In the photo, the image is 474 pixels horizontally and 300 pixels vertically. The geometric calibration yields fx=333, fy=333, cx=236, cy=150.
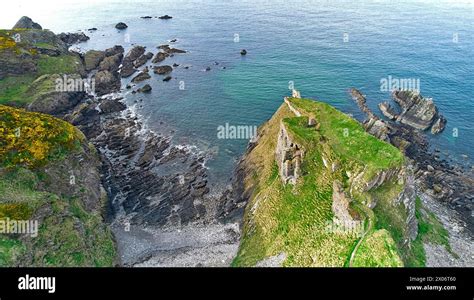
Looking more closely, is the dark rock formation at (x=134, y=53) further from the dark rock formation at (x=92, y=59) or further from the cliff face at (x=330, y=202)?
the cliff face at (x=330, y=202)

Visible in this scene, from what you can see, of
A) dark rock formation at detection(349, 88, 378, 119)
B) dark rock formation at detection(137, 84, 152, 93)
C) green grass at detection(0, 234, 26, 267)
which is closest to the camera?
green grass at detection(0, 234, 26, 267)

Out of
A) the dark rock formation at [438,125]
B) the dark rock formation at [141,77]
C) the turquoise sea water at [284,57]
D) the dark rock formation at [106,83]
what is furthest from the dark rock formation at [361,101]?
the dark rock formation at [106,83]

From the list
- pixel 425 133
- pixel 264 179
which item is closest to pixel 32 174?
pixel 264 179

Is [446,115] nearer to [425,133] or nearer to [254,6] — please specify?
[425,133]

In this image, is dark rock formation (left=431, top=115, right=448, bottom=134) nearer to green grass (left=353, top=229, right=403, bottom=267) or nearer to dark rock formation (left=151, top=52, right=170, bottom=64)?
green grass (left=353, top=229, right=403, bottom=267)

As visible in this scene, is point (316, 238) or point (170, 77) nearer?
point (316, 238)

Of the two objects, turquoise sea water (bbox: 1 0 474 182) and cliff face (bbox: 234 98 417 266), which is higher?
turquoise sea water (bbox: 1 0 474 182)

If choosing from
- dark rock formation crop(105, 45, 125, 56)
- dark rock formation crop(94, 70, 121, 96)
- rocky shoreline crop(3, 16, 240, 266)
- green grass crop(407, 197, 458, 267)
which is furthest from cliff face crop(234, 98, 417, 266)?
dark rock formation crop(105, 45, 125, 56)
